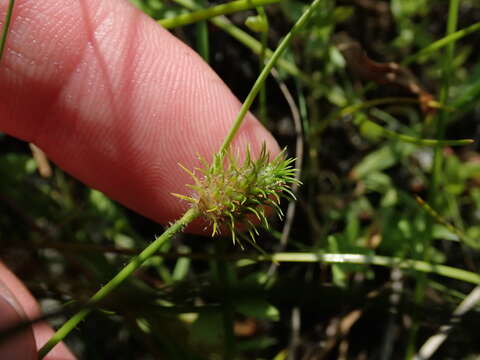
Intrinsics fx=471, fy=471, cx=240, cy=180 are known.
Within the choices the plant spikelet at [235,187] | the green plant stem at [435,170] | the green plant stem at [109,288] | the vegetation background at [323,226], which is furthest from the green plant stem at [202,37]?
the green plant stem at [435,170]

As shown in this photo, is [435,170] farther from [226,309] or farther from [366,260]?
[226,309]

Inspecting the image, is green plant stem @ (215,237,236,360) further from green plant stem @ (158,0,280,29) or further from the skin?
green plant stem @ (158,0,280,29)

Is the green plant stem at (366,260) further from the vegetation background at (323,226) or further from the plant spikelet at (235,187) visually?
the plant spikelet at (235,187)

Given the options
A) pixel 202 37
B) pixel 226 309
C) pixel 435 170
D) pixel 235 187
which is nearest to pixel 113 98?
pixel 202 37

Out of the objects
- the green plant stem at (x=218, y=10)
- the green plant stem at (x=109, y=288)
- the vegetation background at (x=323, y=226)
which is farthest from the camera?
the vegetation background at (x=323, y=226)

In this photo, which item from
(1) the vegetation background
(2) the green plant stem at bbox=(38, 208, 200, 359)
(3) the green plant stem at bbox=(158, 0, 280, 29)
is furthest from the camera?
(1) the vegetation background

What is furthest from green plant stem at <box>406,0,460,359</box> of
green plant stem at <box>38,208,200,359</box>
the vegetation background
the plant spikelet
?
green plant stem at <box>38,208,200,359</box>
